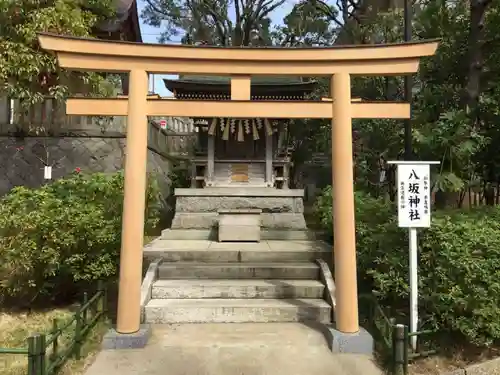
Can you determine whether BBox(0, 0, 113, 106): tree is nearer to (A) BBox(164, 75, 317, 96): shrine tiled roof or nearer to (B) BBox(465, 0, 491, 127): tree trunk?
(A) BBox(164, 75, 317, 96): shrine tiled roof

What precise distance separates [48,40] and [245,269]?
14.0 ft

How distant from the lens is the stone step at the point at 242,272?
6059mm

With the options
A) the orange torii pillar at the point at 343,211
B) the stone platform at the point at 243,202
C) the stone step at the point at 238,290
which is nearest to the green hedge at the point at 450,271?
the orange torii pillar at the point at 343,211

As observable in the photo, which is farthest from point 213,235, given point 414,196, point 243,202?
point 414,196

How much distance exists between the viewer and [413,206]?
4508 mm

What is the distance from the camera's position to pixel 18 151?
481 inches

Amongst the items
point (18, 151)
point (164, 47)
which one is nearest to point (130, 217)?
point (164, 47)

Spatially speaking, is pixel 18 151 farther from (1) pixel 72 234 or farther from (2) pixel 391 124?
(2) pixel 391 124

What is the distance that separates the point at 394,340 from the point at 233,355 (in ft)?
5.91

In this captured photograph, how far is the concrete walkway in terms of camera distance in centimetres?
401

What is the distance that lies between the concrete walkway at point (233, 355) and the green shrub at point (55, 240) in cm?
152

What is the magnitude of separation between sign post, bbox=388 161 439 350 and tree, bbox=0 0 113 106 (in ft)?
27.2

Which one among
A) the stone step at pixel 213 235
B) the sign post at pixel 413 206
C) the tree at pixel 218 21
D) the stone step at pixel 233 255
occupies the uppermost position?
the tree at pixel 218 21

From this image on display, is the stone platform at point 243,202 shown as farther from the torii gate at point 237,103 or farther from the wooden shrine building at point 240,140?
the torii gate at point 237,103
